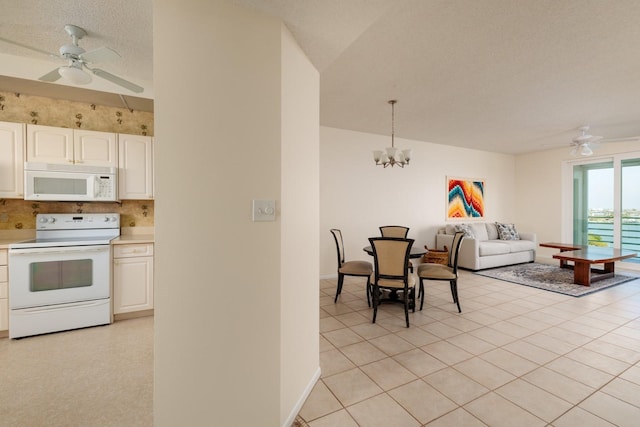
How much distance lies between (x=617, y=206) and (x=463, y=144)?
3.48 meters

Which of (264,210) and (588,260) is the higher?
(264,210)

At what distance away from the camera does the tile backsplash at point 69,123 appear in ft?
10.1

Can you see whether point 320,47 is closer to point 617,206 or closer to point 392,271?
point 392,271

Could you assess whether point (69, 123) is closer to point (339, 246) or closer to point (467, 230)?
point (339, 246)

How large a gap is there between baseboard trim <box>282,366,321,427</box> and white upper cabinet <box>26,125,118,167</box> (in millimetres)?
3295

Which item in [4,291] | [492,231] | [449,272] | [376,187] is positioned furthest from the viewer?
[492,231]

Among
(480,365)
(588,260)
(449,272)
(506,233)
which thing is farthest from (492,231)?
(480,365)

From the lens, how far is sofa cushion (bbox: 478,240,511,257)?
5480 mm

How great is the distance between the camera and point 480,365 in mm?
2250

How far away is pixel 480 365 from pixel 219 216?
239 cm

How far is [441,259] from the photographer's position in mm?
5340

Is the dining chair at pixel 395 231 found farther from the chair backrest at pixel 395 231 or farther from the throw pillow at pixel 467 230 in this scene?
the throw pillow at pixel 467 230

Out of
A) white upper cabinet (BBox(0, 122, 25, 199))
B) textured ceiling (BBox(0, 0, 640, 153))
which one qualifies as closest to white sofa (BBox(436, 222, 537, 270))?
textured ceiling (BBox(0, 0, 640, 153))

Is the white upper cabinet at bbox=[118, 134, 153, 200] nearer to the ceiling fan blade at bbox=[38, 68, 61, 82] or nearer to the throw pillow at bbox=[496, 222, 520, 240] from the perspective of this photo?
the ceiling fan blade at bbox=[38, 68, 61, 82]
